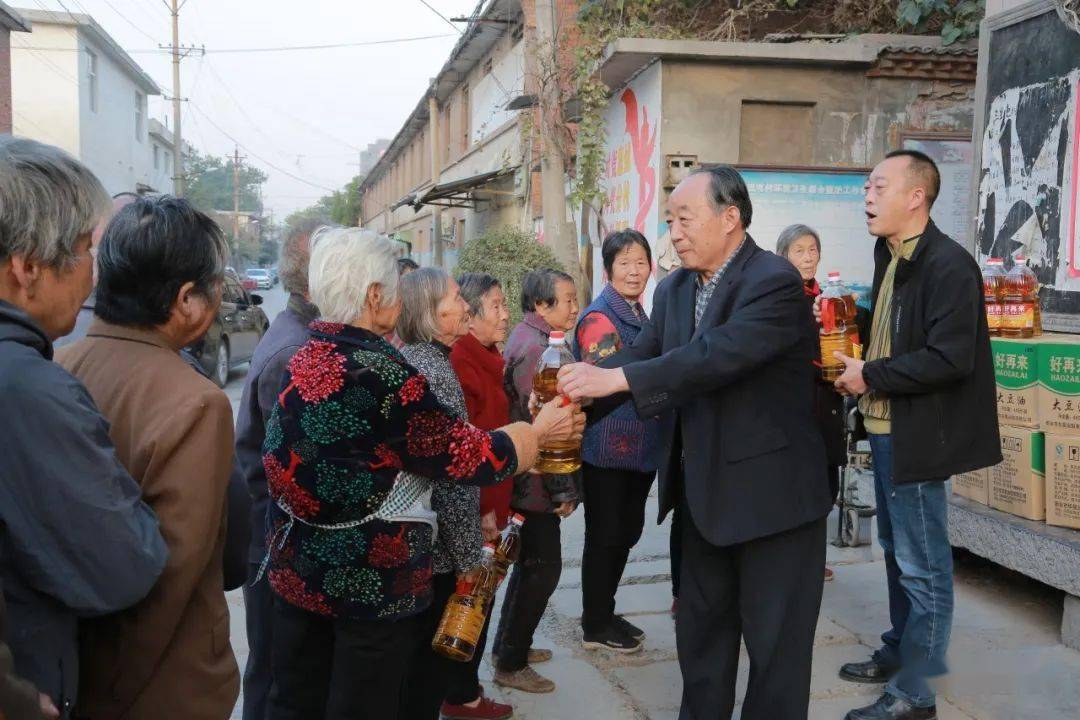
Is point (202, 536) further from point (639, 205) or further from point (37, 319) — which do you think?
point (639, 205)

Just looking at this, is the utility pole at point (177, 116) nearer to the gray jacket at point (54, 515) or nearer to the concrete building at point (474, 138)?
the concrete building at point (474, 138)

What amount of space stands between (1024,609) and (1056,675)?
0.76m

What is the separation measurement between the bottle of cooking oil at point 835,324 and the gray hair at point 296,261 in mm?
2099

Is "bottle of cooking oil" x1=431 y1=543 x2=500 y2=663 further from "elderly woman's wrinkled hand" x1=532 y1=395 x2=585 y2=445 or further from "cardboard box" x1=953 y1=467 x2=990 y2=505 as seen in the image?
"cardboard box" x1=953 y1=467 x2=990 y2=505

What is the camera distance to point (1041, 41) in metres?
5.10

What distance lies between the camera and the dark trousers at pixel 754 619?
9.50ft

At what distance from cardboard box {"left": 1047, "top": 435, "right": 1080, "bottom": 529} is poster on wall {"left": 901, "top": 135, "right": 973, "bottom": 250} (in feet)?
17.1

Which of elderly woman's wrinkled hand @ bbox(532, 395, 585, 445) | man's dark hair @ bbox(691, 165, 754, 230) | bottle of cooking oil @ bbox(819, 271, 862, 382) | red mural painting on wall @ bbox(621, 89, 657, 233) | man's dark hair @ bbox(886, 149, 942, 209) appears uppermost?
red mural painting on wall @ bbox(621, 89, 657, 233)

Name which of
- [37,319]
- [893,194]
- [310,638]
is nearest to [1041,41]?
[893,194]

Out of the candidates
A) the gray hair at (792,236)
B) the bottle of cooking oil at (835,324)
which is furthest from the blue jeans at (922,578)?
the gray hair at (792,236)

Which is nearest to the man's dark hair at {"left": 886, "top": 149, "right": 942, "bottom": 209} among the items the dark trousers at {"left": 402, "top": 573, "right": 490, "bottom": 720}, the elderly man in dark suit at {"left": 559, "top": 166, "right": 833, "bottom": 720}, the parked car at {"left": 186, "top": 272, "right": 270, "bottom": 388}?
the elderly man in dark suit at {"left": 559, "top": 166, "right": 833, "bottom": 720}

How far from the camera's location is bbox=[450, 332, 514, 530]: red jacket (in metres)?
3.44

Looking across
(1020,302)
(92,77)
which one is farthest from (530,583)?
(92,77)

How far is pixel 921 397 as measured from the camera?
3289mm
